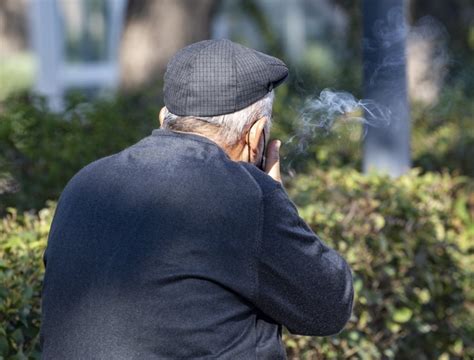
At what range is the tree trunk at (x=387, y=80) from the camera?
466 centimetres

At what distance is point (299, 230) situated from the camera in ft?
8.03

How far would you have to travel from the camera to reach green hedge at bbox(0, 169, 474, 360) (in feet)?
11.9

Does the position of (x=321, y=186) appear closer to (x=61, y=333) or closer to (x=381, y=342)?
(x=381, y=342)

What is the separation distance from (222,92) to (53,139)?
11.0 ft

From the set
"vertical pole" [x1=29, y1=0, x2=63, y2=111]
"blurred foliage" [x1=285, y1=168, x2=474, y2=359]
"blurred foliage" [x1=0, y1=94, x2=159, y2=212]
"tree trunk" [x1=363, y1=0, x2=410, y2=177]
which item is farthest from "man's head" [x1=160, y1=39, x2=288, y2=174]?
"vertical pole" [x1=29, y1=0, x2=63, y2=111]

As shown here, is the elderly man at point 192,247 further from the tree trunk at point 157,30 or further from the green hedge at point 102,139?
the tree trunk at point 157,30

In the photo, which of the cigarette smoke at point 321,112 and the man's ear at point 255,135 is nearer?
the man's ear at point 255,135

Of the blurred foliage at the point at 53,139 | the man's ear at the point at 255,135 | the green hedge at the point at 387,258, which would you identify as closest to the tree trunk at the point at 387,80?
the green hedge at the point at 387,258

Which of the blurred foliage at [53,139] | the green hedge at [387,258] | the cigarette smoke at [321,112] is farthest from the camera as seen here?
the blurred foliage at [53,139]

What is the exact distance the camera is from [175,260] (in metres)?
2.32

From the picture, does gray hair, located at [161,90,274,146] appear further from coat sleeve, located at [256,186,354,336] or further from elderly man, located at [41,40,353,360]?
coat sleeve, located at [256,186,354,336]

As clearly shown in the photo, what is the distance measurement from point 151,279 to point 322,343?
59.0 inches

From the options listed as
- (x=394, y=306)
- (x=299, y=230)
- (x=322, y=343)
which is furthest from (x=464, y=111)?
(x=299, y=230)

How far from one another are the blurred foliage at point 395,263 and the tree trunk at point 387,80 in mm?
193
